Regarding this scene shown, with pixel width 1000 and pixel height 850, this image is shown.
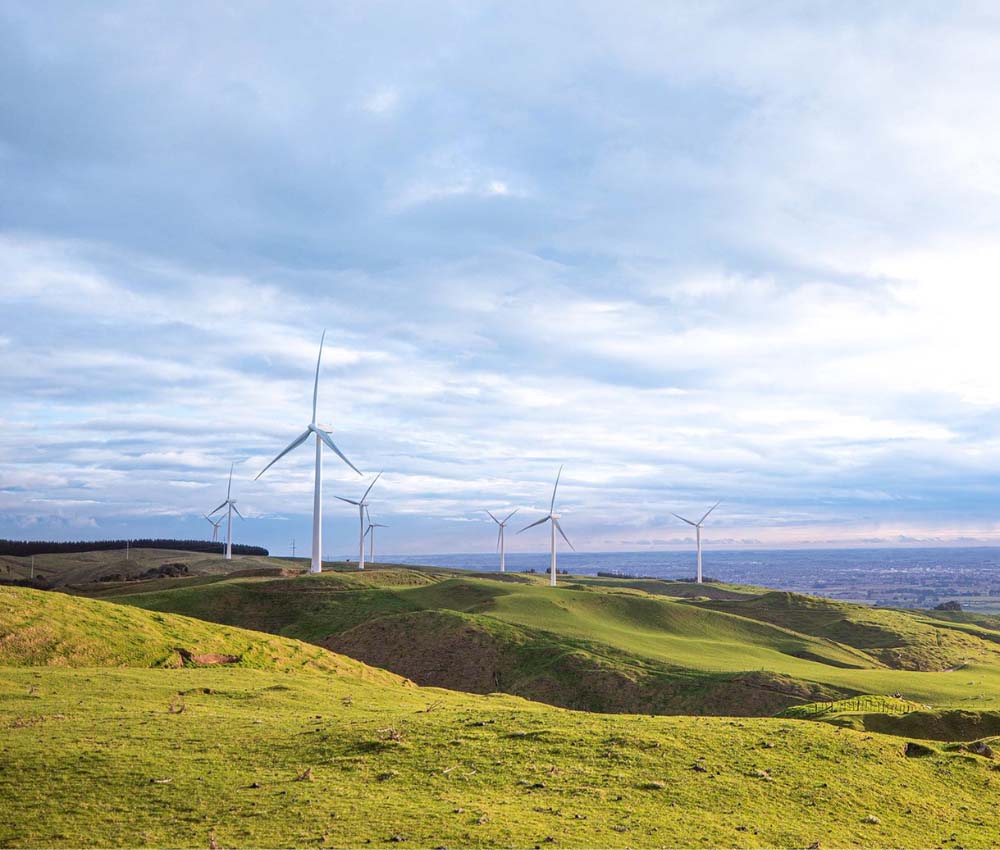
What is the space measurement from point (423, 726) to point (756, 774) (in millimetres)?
8233

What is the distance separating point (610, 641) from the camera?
65750 mm

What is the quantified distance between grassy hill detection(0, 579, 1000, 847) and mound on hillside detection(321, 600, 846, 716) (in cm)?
2609

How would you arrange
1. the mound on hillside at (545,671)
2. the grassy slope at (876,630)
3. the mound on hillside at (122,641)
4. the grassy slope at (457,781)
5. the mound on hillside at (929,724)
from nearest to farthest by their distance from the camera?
1. the grassy slope at (457,781)
2. the mound on hillside at (929,724)
3. the mound on hillside at (122,641)
4. the mound on hillside at (545,671)
5. the grassy slope at (876,630)

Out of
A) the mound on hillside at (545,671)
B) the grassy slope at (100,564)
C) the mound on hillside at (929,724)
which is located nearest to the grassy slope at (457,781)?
the mound on hillside at (929,724)

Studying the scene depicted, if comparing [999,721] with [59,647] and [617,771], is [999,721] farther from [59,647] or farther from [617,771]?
[59,647]

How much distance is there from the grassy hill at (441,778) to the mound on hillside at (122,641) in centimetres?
627

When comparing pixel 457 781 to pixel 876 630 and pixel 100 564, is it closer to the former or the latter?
pixel 876 630

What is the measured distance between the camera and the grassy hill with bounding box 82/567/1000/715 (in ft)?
175

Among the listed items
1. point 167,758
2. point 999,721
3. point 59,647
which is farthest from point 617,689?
point 167,758

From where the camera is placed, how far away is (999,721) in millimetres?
27297

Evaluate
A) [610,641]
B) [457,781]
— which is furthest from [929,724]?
[610,641]

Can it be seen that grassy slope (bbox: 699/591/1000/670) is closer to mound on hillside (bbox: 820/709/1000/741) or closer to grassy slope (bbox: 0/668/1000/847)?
mound on hillside (bbox: 820/709/1000/741)

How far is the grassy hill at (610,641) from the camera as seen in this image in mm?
53406

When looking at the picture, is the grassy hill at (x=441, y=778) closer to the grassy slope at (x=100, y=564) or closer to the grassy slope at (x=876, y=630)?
the grassy slope at (x=876, y=630)
